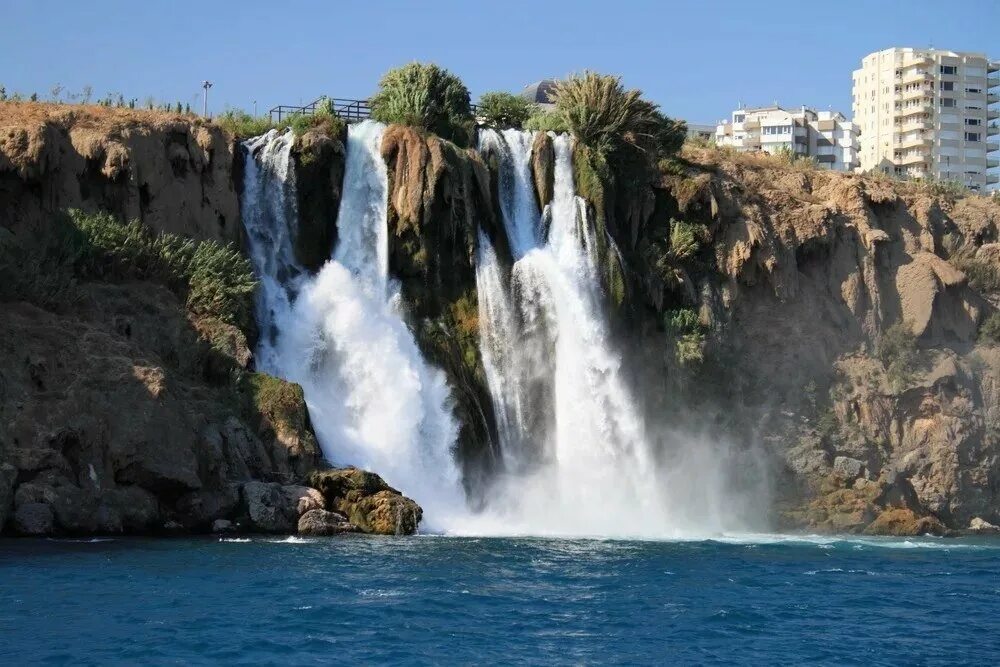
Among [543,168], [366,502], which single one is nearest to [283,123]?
[543,168]

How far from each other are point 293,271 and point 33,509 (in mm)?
12296

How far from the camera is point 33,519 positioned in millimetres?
26453

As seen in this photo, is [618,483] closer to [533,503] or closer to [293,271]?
[533,503]

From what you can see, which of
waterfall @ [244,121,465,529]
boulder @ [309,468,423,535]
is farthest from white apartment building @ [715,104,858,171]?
boulder @ [309,468,423,535]

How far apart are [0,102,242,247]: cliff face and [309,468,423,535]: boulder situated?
8433 millimetres

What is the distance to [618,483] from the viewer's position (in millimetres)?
38312

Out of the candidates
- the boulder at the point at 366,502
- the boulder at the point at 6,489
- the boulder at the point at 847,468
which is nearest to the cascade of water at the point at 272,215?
the boulder at the point at 366,502

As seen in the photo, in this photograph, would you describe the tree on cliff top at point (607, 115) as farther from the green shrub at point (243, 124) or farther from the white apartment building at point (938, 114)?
the white apartment building at point (938, 114)

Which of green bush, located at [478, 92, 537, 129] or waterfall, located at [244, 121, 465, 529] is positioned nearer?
waterfall, located at [244, 121, 465, 529]

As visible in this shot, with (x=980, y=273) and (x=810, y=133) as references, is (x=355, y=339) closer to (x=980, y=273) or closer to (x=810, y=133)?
(x=980, y=273)

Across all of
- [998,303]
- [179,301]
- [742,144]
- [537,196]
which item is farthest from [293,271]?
[742,144]

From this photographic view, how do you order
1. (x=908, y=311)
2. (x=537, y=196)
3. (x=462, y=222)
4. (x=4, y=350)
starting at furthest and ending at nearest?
(x=908, y=311) → (x=537, y=196) → (x=462, y=222) → (x=4, y=350)

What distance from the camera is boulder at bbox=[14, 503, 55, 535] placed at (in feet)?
86.4

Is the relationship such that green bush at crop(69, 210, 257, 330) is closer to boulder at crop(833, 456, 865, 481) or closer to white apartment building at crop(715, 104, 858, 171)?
boulder at crop(833, 456, 865, 481)
